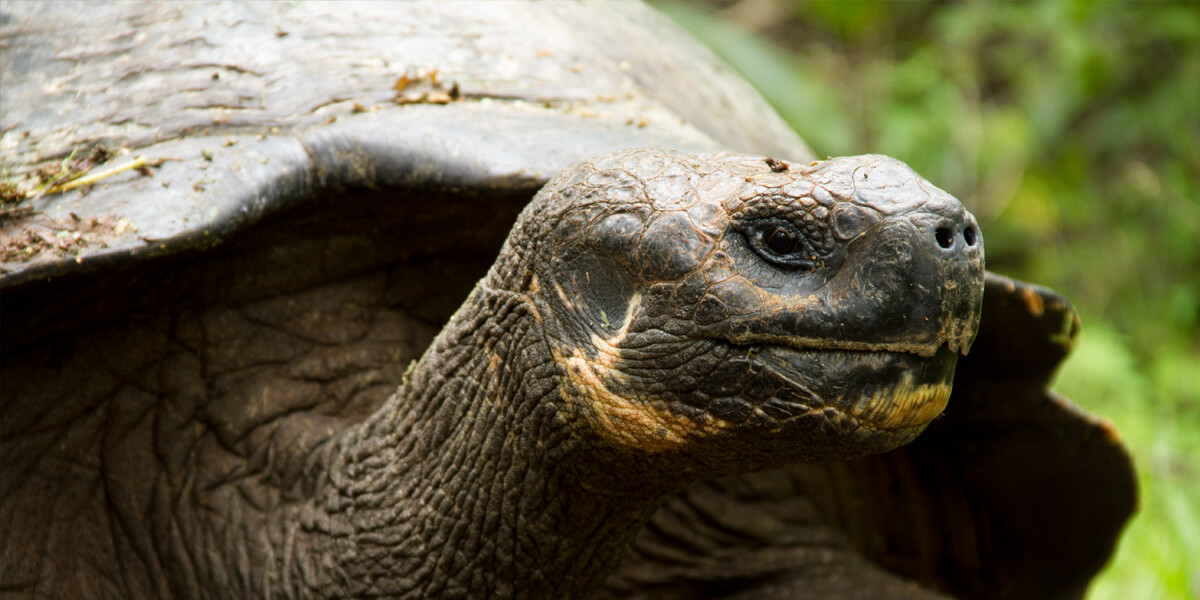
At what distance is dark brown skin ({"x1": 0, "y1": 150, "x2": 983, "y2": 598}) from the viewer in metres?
1.55

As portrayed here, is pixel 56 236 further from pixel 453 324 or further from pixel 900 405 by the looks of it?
pixel 900 405

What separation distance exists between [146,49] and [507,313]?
3.48 ft

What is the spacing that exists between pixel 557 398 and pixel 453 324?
1.04 feet

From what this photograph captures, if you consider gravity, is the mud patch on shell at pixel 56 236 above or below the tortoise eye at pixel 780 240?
below

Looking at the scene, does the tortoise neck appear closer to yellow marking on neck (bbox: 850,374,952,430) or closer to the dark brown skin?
the dark brown skin

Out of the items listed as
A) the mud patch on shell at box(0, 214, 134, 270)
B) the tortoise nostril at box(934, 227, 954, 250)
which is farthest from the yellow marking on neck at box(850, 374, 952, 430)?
the mud patch on shell at box(0, 214, 134, 270)

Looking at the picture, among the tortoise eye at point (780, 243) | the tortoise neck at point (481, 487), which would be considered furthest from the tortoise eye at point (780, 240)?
the tortoise neck at point (481, 487)

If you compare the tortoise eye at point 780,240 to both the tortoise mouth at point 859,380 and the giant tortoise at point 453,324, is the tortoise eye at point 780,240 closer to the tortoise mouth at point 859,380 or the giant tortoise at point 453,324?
the giant tortoise at point 453,324

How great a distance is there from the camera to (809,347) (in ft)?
5.08

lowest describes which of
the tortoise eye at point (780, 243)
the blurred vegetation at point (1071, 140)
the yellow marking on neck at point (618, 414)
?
the blurred vegetation at point (1071, 140)

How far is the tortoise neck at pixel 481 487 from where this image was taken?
1.84 meters

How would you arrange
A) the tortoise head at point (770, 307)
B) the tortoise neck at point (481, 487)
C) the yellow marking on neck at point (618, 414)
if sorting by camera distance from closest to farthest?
the tortoise head at point (770, 307) < the yellow marking on neck at point (618, 414) < the tortoise neck at point (481, 487)

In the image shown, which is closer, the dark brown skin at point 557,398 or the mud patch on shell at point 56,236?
the dark brown skin at point 557,398

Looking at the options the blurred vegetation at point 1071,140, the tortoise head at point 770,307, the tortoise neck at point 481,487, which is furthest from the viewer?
the blurred vegetation at point 1071,140
